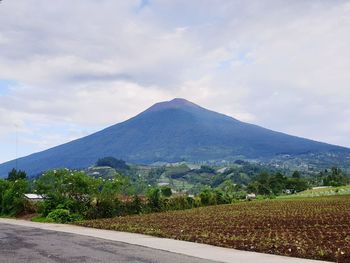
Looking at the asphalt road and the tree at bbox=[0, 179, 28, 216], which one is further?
the tree at bbox=[0, 179, 28, 216]

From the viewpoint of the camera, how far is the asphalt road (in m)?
12.2

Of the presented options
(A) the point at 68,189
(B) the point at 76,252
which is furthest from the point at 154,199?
(B) the point at 76,252

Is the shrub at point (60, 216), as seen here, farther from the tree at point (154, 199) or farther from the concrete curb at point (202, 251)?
the concrete curb at point (202, 251)

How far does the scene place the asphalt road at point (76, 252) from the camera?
479 inches

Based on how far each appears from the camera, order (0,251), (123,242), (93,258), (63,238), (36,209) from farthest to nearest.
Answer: (36,209) → (63,238) → (123,242) → (0,251) → (93,258)

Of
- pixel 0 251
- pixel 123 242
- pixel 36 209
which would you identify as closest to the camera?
pixel 0 251

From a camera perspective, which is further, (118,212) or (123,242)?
(118,212)

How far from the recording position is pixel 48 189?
31.7 m

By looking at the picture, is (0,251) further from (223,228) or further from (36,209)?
(36,209)

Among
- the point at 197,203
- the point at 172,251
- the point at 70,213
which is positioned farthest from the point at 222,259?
the point at 197,203

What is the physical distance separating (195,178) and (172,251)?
529ft

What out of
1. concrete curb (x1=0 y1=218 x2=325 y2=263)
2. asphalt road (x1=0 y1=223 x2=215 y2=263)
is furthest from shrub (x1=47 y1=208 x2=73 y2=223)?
asphalt road (x1=0 y1=223 x2=215 y2=263)

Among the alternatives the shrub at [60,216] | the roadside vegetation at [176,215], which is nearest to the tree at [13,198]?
the roadside vegetation at [176,215]

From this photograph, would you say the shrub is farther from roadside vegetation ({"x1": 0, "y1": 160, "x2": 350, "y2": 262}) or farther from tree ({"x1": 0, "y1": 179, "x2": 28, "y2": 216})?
tree ({"x1": 0, "y1": 179, "x2": 28, "y2": 216})
